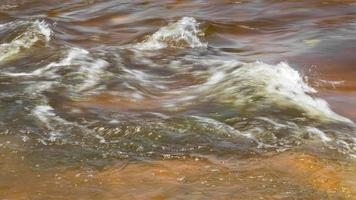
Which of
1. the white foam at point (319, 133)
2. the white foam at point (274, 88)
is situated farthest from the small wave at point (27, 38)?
the white foam at point (319, 133)

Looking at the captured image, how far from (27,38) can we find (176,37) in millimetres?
2118

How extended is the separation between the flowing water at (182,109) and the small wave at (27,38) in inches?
1.2

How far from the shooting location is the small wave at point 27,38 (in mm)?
7312

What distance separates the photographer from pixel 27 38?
7.84 meters

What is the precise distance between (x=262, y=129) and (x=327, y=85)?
155 cm

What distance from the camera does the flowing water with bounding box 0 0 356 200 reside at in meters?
3.40

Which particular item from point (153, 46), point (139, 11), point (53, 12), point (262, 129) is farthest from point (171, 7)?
point (262, 129)

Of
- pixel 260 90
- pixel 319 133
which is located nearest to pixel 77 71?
pixel 260 90

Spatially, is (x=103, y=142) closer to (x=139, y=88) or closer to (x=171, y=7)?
(x=139, y=88)

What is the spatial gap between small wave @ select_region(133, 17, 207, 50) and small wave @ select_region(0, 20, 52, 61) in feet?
4.54

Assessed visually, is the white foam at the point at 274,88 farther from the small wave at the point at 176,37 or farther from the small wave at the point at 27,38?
the small wave at the point at 27,38

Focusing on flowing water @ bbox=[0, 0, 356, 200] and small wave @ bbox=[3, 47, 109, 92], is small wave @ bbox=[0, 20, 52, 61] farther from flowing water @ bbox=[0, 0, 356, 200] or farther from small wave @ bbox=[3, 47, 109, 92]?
small wave @ bbox=[3, 47, 109, 92]

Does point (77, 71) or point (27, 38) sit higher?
point (27, 38)

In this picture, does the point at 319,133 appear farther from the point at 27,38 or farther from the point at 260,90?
the point at 27,38
